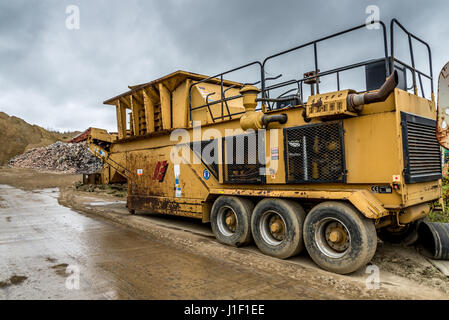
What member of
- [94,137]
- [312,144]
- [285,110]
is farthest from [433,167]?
[94,137]

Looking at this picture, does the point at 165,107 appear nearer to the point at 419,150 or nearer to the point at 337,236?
the point at 337,236

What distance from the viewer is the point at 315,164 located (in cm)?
536

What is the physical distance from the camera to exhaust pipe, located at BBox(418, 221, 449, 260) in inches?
201

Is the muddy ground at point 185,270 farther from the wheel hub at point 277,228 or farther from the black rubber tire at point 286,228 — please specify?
the wheel hub at point 277,228

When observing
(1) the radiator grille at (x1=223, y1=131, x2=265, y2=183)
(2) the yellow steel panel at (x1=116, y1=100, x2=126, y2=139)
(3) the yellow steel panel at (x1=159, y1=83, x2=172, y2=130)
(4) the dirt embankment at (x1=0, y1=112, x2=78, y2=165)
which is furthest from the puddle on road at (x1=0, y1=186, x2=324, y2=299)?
(4) the dirt embankment at (x1=0, y1=112, x2=78, y2=165)

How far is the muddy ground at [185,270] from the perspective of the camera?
3.98 m

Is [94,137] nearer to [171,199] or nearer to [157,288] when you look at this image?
[171,199]

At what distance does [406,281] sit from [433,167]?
6.92 ft

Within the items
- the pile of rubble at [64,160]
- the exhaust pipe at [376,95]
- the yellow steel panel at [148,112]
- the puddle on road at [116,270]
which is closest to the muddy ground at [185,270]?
the puddle on road at [116,270]

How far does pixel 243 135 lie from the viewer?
254 inches

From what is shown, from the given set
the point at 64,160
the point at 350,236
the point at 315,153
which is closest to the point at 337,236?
the point at 350,236

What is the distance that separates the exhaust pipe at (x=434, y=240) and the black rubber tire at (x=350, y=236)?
1440 millimetres

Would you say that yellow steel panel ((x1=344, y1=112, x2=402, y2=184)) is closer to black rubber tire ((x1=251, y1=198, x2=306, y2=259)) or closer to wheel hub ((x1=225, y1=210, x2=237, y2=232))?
black rubber tire ((x1=251, y1=198, x2=306, y2=259))

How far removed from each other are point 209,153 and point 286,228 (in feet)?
8.71
